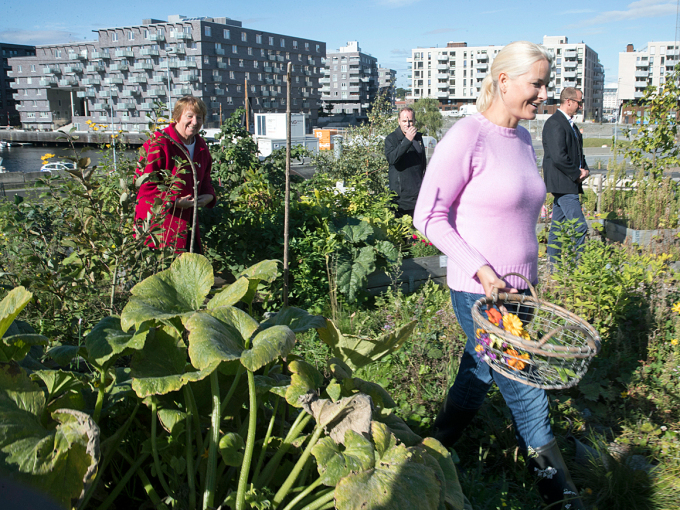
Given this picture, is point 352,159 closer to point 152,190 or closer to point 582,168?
point 582,168

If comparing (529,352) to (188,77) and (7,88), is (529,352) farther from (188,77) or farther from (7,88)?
(7,88)

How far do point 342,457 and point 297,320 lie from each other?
1.77 feet

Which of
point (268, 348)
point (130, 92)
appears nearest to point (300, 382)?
point (268, 348)

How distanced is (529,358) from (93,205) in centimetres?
200

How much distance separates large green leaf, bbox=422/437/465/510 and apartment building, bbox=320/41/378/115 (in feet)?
434

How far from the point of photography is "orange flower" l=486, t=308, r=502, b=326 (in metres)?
1.96

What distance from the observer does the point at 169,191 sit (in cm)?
286

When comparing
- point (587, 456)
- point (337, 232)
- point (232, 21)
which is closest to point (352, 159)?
point (337, 232)

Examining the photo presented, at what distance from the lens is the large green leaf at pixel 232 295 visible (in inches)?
62.9

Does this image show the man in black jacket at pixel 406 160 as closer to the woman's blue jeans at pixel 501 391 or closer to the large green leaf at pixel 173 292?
the woman's blue jeans at pixel 501 391

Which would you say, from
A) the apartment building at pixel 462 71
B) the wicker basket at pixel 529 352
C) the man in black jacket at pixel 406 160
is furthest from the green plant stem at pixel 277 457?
the apartment building at pixel 462 71

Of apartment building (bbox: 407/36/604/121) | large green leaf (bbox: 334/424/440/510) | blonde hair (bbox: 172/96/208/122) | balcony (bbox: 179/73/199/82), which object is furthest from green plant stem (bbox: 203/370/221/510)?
apartment building (bbox: 407/36/604/121)

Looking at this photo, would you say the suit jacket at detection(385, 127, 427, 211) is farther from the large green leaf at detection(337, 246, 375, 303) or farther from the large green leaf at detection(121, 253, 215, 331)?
the large green leaf at detection(121, 253, 215, 331)

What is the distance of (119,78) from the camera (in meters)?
86.4
